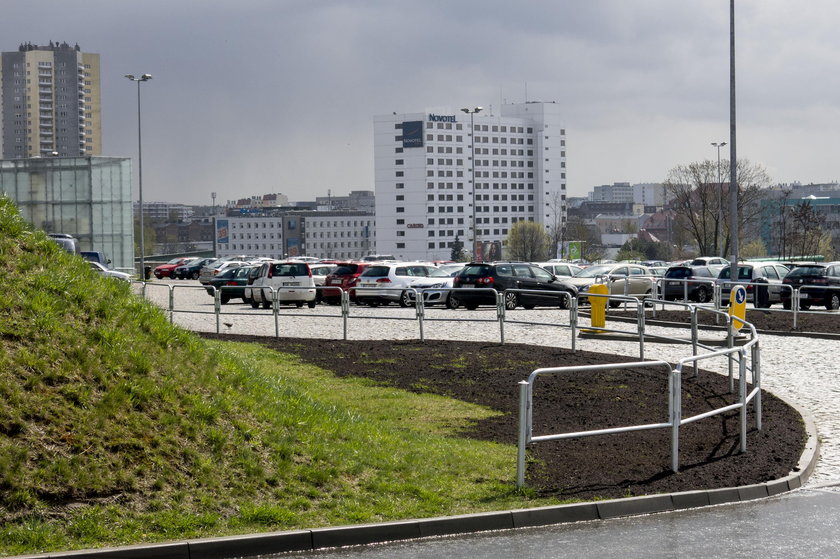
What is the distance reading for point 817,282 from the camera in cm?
3681

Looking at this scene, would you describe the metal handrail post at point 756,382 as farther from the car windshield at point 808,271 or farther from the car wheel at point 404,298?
the car windshield at point 808,271

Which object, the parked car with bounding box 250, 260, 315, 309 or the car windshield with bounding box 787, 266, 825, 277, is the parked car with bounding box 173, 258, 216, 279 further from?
the car windshield with bounding box 787, 266, 825, 277

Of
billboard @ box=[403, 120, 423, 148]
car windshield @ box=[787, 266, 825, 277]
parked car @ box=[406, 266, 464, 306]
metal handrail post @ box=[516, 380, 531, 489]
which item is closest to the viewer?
metal handrail post @ box=[516, 380, 531, 489]

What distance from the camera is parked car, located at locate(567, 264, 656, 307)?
122 feet

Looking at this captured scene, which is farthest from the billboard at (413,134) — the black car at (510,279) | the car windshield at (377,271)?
the black car at (510,279)

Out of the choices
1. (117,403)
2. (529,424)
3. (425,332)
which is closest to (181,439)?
(117,403)

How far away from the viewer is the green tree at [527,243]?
483ft

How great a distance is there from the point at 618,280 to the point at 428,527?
106 ft

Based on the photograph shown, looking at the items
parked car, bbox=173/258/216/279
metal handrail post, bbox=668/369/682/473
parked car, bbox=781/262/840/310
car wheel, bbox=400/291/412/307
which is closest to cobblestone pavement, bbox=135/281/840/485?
metal handrail post, bbox=668/369/682/473

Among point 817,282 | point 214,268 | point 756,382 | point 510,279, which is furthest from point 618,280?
point 214,268

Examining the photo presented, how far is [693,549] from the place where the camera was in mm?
7973

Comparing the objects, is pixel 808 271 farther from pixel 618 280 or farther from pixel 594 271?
pixel 594 271

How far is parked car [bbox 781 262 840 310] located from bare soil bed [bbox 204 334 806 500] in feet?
55.8

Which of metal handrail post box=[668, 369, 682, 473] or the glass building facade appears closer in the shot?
metal handrail post box=[668, 369, 682, 473]
